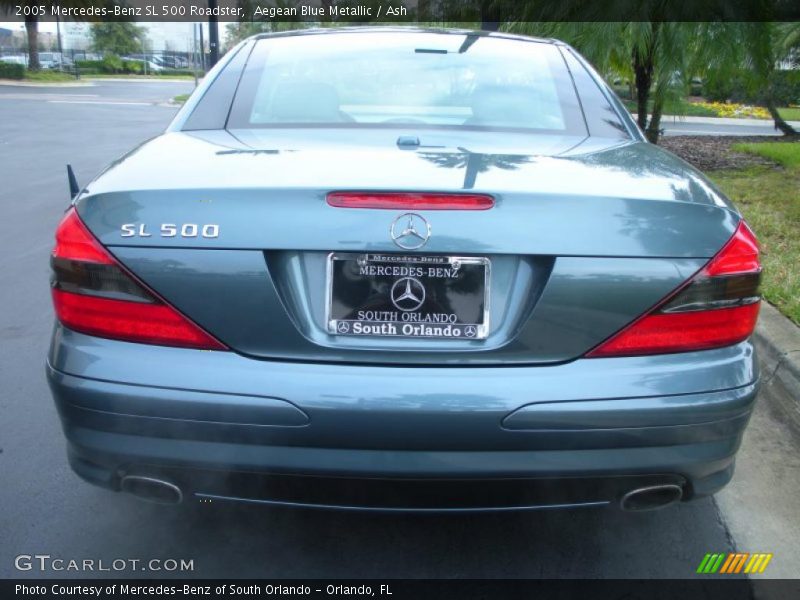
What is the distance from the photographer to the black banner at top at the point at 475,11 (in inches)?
389

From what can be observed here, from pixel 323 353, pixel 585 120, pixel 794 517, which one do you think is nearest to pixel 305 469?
pixel 323 353

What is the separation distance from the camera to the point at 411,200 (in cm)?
203

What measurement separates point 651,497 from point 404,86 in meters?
1.73

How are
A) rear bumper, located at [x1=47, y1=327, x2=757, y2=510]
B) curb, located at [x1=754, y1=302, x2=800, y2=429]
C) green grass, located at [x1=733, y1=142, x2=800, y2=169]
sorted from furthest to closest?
green grass, located at [x1=733, y1=142, x2=800, y2=169] → curb, located at [x1=754, y1=302, x2=800, y2=429] → rear bumper, located at [x1=47, y1=327, x2=757, y2=510]

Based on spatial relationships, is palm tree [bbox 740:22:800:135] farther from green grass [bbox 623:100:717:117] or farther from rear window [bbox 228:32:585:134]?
rear window [bbox 228:32:585:134]

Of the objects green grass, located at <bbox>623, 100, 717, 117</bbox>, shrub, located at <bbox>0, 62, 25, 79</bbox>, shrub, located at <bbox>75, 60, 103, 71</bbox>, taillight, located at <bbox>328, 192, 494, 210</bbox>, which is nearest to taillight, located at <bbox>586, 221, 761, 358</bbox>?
taillight, located at <bbox>328, 192, 494, 210</bbox>

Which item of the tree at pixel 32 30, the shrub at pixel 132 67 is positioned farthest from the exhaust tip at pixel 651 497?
the shrub at pixel 132 67

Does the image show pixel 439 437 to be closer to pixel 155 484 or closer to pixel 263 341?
pixel 263 341

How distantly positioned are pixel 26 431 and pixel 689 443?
2711mm

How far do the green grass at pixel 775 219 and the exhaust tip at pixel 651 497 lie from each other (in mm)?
1760

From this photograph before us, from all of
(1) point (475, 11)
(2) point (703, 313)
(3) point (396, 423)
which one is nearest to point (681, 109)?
(1) point (475, 11)

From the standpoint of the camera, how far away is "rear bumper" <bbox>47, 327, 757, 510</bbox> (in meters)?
1.99

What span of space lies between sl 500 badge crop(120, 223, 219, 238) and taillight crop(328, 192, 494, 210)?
0.31m

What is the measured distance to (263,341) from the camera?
2.05 metres
